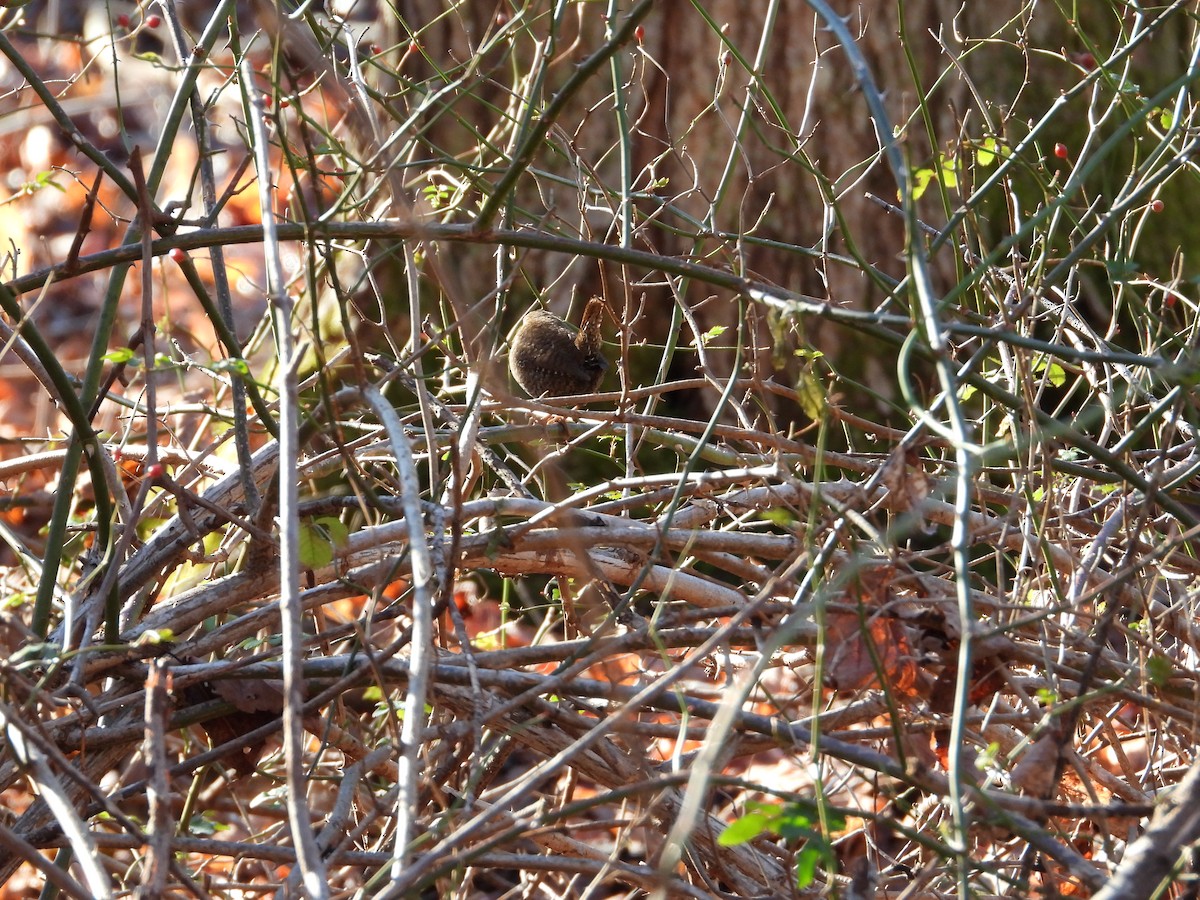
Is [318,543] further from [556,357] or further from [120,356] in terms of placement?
[556,357]

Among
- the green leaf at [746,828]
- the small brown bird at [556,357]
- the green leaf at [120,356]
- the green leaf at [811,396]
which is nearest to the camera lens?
the green leaf at [746,828]

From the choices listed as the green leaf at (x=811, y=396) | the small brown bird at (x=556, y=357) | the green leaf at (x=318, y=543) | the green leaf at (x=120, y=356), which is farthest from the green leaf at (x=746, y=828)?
the small brown bird at (x=556, y=357)

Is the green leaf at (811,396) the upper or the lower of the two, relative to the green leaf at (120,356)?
lower

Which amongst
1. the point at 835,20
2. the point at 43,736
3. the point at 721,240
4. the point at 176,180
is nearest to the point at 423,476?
the point at 721,240

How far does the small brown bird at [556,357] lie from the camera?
283 cm

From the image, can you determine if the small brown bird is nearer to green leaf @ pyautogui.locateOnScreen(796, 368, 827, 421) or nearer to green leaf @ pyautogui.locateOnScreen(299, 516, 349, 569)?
green leaf @ pyautogui.locateOnScreen(299, 516, 349, 569)

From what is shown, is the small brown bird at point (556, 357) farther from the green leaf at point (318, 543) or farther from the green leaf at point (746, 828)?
the green leaf at point (746, 828)

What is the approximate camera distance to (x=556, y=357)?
2.84 metres

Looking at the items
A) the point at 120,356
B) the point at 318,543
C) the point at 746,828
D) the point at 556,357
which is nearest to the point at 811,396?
the point at 746,828

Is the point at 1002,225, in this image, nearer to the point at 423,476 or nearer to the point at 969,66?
the point at 969,66

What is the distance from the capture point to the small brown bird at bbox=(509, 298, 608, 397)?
112 inches

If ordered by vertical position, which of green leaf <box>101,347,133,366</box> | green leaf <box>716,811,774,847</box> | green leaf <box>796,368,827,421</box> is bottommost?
green leaf <box>716,811,774,847</box>

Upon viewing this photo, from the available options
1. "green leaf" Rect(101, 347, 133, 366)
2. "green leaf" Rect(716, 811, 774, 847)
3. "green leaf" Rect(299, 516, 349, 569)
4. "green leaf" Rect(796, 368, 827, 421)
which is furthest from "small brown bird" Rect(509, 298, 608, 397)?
"green leaf" Rect(716, 811, 774, 847)

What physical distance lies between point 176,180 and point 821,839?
757 cm
